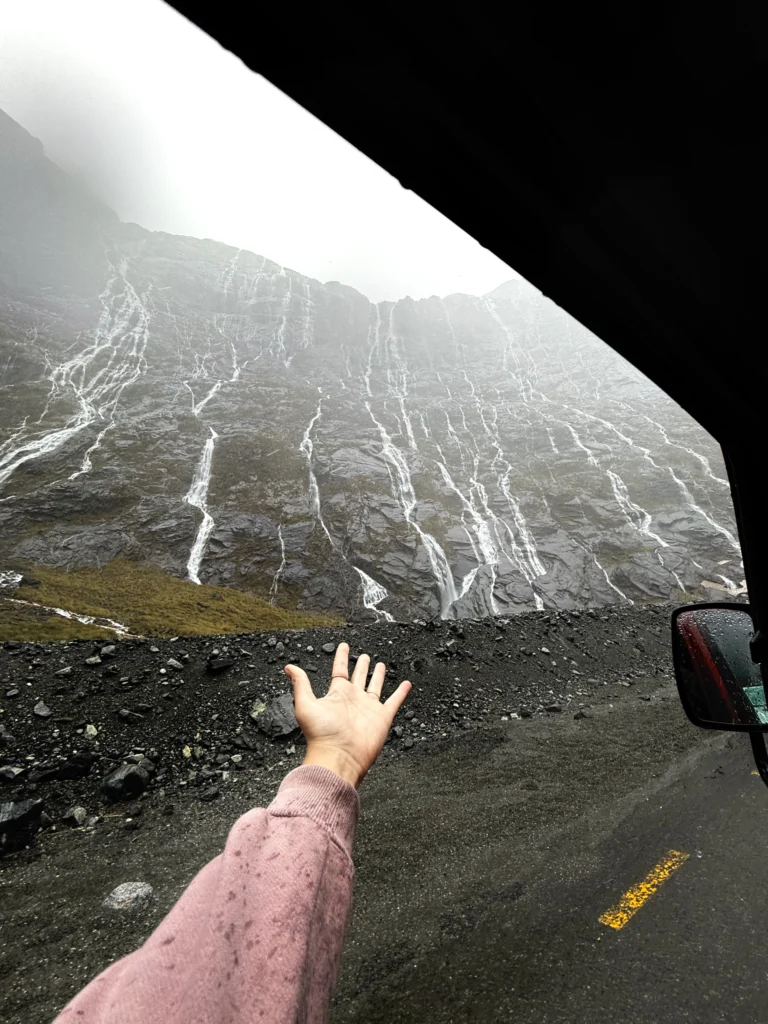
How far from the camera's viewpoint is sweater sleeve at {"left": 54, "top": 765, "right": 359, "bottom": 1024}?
85 centimetres

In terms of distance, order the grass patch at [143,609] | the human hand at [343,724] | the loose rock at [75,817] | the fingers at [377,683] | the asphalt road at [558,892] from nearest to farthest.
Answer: the human hand at [343,724] < the fingers at [377,683] < the asphalt road at [558,892] < the loose rock at [75,817] < the grass patch at [143,609]

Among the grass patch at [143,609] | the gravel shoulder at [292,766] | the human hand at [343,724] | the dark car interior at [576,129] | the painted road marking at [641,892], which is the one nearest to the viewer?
the dark car interior at [576,129]

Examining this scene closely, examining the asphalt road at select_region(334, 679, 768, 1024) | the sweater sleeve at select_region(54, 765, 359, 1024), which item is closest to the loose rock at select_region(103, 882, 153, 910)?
the asphalt road at select_region(334, 679, 768, 1024)

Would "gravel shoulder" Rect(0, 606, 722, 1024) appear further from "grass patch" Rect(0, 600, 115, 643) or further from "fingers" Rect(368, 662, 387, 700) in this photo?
"grass patch" Rect(0, 600, 115, 643)

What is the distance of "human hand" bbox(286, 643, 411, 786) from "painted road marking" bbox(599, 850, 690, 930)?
451 centimetres

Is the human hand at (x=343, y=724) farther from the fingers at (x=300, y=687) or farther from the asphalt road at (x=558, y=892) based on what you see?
the asphalt road at (x=558, y=892)

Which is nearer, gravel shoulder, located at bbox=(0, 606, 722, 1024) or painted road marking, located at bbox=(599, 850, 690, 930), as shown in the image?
painted road marking, located at bbox=(599, 850, 690, 930)

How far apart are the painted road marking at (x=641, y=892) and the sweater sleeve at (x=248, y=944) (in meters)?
4.98

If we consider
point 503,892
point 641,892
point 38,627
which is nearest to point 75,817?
point 503,892

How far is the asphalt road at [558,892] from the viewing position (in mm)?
3787

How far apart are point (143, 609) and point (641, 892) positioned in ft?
76.9

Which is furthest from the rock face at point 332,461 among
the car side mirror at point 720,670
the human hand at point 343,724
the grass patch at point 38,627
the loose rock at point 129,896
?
the grass patch at point 38,627

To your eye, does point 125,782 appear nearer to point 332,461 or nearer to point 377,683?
point 377,683

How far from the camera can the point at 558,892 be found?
16.3ft
